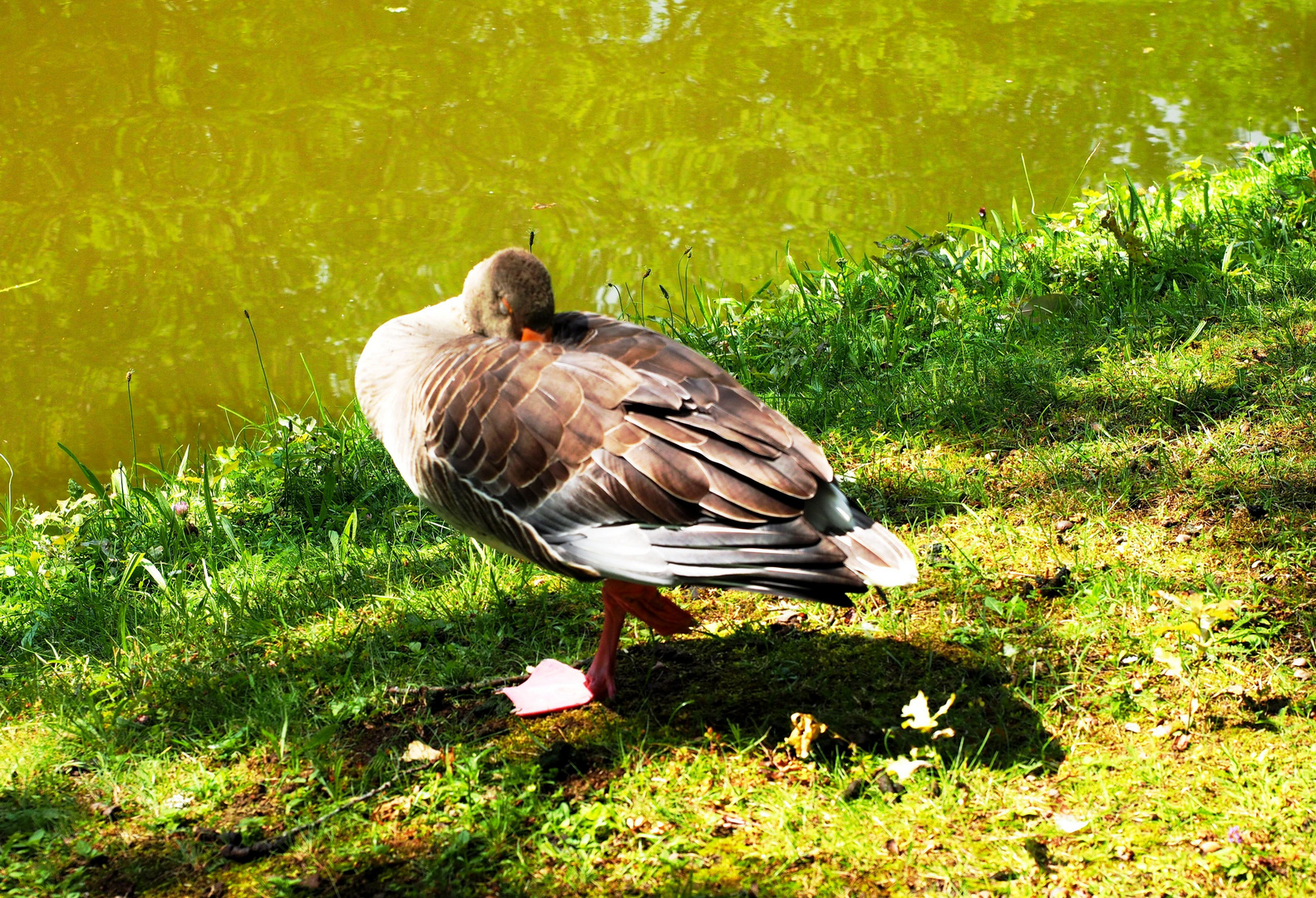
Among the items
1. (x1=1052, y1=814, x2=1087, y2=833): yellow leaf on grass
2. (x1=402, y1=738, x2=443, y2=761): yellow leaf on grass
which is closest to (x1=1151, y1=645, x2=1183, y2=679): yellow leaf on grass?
(x1=1052, y1=814, x2=1087, y2=833): yellow leaf on grass

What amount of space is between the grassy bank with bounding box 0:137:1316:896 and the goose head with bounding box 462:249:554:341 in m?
0.84

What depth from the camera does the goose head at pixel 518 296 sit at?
3.69m

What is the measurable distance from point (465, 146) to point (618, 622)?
6.24 metres

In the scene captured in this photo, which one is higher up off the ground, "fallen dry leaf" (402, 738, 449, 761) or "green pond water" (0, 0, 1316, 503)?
"green pond water" (0, 0, 1316, 503)

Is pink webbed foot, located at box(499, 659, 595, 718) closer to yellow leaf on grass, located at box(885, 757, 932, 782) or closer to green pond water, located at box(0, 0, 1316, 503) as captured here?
yellow leaf on grass, located at box(885, 757, 932, 782)

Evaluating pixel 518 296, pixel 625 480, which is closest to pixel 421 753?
pixel 625 480

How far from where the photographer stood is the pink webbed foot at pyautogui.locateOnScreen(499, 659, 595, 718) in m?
3.06

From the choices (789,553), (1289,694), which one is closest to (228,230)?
(789,553)

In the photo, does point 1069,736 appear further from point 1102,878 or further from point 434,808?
point 434,808

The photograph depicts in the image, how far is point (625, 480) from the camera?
280 cm

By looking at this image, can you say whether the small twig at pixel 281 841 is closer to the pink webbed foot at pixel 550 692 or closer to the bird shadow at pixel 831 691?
the pink webbed foot at pixel 550 692

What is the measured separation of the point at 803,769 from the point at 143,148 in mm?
7771

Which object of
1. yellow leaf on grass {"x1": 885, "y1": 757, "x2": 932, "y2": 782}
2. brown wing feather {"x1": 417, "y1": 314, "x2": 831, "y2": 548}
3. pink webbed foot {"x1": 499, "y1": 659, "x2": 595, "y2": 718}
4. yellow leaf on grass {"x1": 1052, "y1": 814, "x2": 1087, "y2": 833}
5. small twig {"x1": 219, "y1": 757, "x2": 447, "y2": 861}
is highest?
brown wing feather {"x1": 417, "y1": 314, "x2": 831, "y2": 548}

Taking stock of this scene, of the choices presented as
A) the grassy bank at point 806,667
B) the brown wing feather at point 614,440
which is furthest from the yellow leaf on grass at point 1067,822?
the brown wing feather at point 614,440
